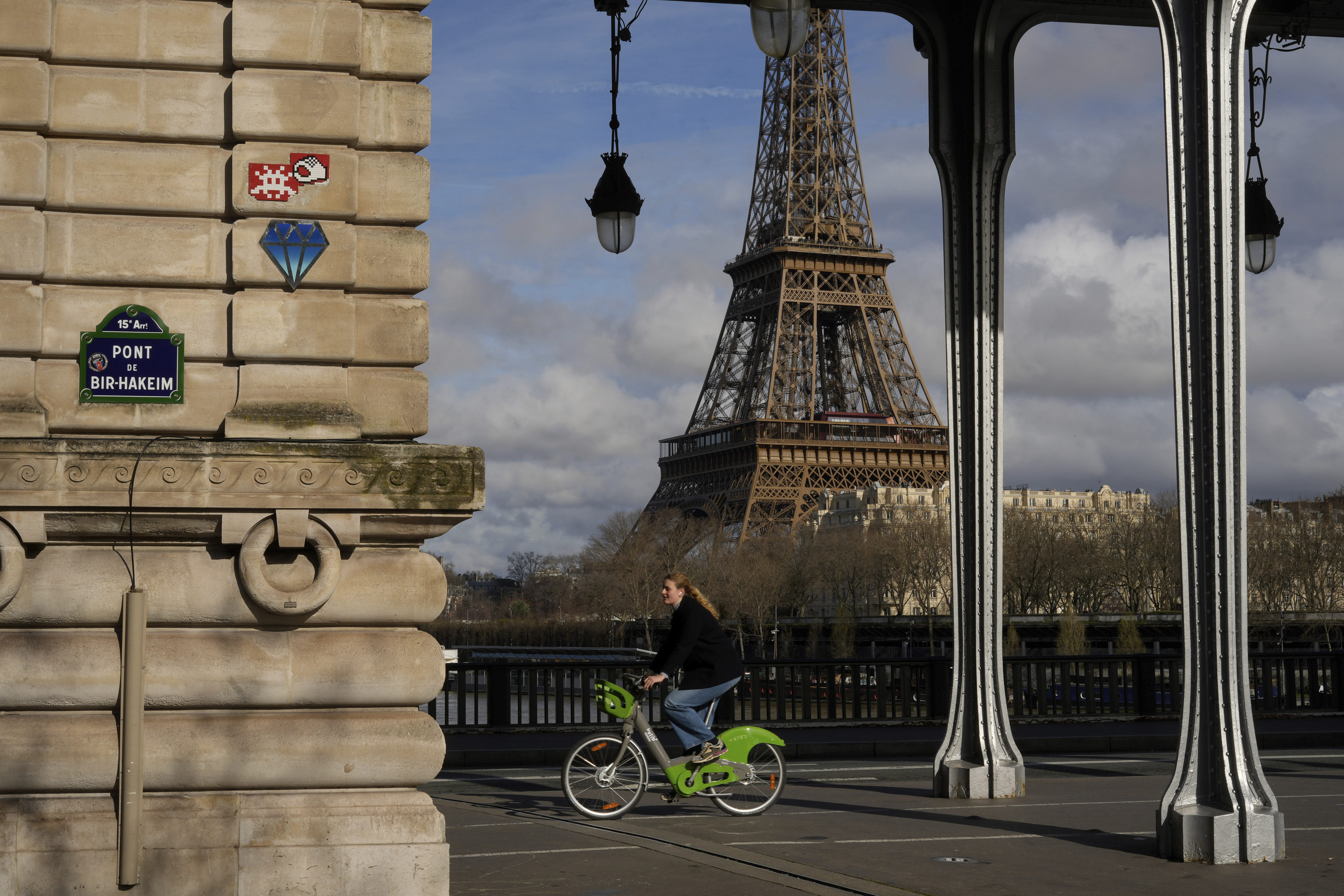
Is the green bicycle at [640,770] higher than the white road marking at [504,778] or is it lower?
higher

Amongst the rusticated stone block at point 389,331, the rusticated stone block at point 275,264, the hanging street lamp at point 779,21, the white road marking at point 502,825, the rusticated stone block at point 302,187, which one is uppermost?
the hanging street lamp at point 779,21

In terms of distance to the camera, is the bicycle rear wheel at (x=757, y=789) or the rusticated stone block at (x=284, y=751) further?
the bicycle rear wheel at (x=757, y=789)

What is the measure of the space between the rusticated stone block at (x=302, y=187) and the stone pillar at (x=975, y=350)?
244 inches

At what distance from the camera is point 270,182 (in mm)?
8422

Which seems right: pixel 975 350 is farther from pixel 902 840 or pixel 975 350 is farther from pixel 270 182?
pixel 270 182

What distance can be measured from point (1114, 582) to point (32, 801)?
7792cm

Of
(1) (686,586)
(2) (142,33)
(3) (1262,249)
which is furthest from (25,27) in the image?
(3) (1262,249)

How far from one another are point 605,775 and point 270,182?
18.0 ft

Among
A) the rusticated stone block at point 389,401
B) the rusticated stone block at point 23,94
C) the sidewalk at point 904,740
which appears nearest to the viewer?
the rusticated stone block at point 23,94

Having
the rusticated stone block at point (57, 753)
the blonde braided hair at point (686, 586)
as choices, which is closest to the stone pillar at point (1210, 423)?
the blonde braided hair at point (686, 586)

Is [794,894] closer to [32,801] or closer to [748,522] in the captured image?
[32,801]

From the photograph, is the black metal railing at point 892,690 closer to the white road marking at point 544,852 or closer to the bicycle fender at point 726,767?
the bicycle fender at point 726,767

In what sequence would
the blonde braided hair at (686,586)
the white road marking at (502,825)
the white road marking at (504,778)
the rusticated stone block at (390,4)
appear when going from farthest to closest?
the white road marking at (504,778) → the blonde braided hair at (686,586) → the white road marking at (502,825) → the rusticated stone block at (390,4)

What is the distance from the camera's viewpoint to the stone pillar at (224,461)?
795cm
